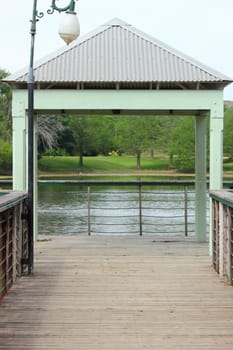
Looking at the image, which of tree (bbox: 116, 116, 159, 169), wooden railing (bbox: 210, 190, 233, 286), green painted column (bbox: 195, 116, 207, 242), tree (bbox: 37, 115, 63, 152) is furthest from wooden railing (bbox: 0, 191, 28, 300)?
tree (bbox: 116, 116, 159, 169)

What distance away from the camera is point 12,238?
645cm

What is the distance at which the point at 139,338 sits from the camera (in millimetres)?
4605

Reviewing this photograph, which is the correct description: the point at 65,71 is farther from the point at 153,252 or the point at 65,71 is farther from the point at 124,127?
the point at 124,127

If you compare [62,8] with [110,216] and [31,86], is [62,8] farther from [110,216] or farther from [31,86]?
[110,216]

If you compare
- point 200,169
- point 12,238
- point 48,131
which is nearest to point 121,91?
point 200,169

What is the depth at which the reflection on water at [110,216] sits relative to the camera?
45.8ft

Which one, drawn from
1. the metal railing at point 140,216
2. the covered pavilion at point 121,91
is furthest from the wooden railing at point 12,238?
the metal railing at point 140,216

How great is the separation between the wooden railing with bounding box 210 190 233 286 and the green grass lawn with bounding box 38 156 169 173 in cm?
3783

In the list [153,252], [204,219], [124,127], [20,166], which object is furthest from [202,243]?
[124,127]

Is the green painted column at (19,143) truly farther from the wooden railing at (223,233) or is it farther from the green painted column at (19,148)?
the wooden railing at (223,233)

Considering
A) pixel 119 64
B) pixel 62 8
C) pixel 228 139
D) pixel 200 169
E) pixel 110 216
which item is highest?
pixel 62 8

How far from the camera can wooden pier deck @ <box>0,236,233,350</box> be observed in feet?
14.9

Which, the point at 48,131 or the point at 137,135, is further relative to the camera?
the point at 137,135

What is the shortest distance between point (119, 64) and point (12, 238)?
3606 millimetres
